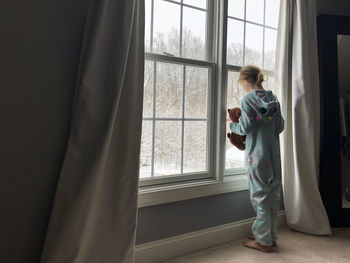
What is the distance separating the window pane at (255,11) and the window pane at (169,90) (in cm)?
91

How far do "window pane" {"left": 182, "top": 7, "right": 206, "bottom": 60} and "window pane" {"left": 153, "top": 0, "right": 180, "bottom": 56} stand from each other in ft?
0.22

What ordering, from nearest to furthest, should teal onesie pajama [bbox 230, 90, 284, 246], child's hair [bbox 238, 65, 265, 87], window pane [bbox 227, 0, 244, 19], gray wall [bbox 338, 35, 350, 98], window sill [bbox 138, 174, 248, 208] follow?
window sill [bbox 138, 174, 248, 208] < teal onesie pajama [bbox 230, 90, 284, 246] < child's hair [bbox 238, 65, 265, 87] < window pane [bbox 227, 0, 244, 19] < gray wall [bbox 338, 35, 350, 98]

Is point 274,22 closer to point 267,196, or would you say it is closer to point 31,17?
point 267,196

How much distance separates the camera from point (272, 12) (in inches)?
115

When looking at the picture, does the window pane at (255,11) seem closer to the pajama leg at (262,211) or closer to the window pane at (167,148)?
the window pane at (167,148)

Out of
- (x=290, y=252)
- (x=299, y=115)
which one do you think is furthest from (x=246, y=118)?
(x=290, y=252)

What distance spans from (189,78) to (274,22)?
1.16m

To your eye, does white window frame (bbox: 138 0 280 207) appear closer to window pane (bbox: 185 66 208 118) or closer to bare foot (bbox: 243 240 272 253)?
window pane (bbox: 185 66 208 118)

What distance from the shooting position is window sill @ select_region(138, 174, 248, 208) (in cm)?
208

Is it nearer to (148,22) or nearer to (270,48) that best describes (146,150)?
(148,22)

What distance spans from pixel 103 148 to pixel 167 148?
26.9 inches

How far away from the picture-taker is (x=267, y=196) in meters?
2.34

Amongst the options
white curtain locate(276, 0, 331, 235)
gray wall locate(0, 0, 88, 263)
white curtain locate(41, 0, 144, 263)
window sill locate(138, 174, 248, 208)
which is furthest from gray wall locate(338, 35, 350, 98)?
gray wall locate(0, 0, 88, 263)

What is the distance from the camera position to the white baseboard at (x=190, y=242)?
6.91 feet
